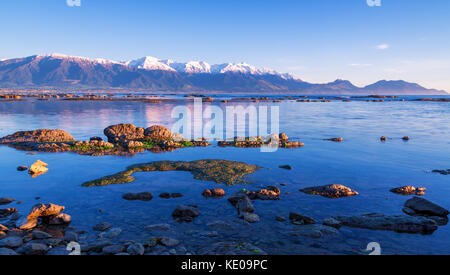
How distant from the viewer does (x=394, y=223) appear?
12.7 metres

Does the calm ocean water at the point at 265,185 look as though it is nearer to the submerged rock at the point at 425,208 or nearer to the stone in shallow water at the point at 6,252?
the submerged rock at the point at 425,208

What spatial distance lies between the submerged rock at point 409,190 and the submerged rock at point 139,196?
1418cm

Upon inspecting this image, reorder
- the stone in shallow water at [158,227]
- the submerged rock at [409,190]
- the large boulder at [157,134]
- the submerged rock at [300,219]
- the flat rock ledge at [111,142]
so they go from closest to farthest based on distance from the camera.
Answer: the stone in shallow water at [158,227] → the submerged rock at [300,219] → the submerged rock at [409,190] → the flat rock ledge at [111,142] → the large boulder at [157,134]

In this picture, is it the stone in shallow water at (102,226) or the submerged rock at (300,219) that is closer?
the stone in shallow water at (102,226)

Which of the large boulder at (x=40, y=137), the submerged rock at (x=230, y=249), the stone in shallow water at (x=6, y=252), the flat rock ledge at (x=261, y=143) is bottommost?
the submerged rock at (x=230, y=249)

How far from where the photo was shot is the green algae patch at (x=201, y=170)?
746 inches

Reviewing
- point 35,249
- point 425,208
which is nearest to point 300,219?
point 425,208

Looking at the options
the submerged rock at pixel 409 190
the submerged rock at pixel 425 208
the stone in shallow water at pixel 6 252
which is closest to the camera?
the stone in shallow water at pixel 6 252

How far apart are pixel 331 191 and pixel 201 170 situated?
912cm

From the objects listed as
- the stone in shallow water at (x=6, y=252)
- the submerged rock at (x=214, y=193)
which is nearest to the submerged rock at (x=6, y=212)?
the stone in shallow water at (x=6, y=252)

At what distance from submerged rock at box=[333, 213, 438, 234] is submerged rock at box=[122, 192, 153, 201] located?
9.52 m

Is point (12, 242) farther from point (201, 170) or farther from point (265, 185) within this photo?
point (265, 185)
